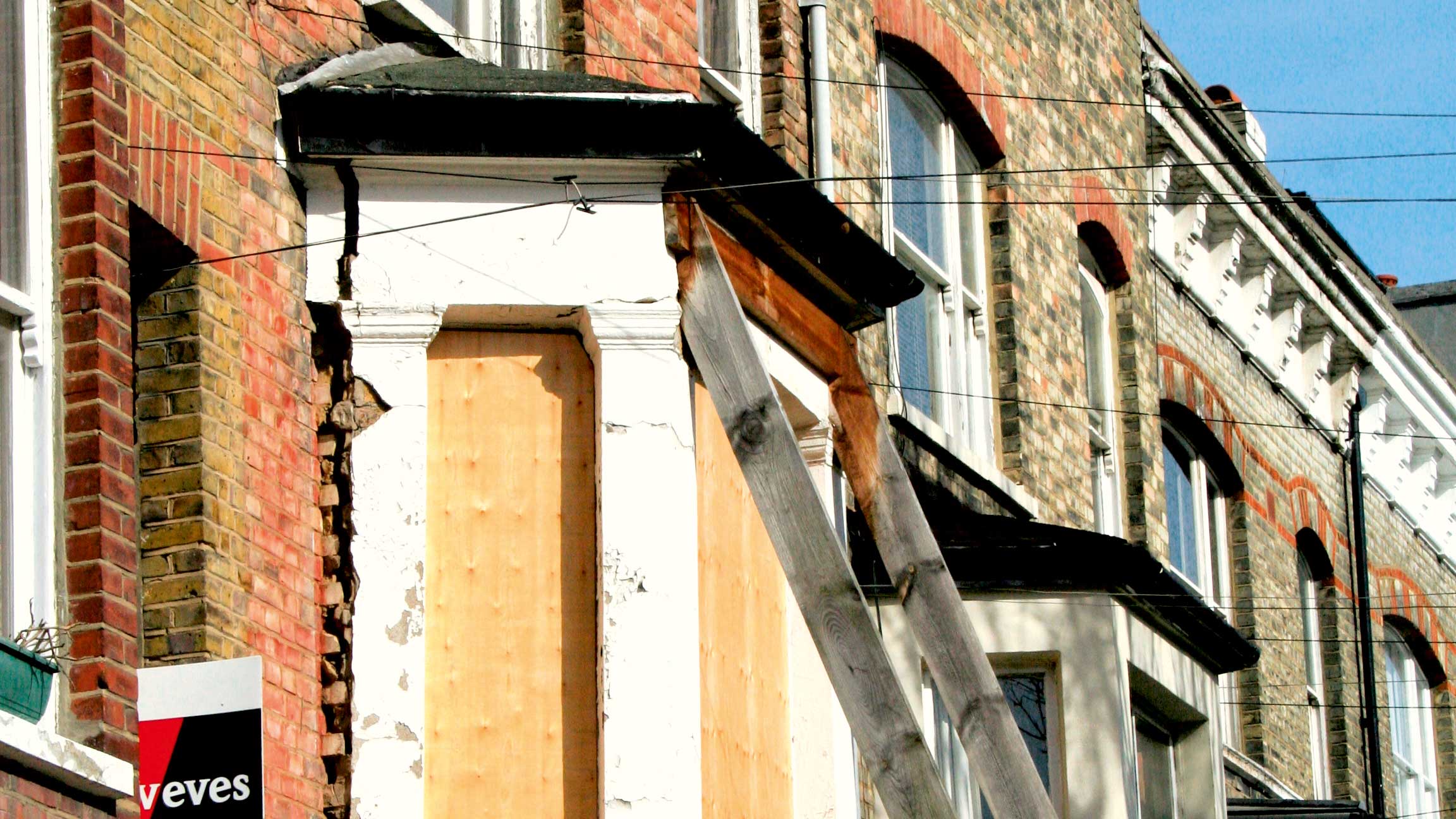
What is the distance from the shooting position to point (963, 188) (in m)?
15.4

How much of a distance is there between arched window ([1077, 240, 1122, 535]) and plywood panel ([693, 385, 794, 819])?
7212 millimetres

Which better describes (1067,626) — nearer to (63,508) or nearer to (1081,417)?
(1081,417)

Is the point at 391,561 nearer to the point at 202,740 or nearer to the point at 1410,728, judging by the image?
the point at 202,740

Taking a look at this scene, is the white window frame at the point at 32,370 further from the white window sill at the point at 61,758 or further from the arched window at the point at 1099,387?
the arched window at the point at 1099,387

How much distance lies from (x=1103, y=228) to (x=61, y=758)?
37.8 ft

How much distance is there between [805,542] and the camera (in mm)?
8523

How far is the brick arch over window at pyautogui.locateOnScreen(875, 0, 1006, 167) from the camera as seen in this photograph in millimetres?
14383

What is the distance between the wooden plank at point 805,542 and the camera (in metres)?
8.20

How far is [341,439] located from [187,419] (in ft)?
2.46

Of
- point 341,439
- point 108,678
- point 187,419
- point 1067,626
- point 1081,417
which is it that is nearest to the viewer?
point 108,678

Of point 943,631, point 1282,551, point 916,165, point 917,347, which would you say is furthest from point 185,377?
point 1282,551

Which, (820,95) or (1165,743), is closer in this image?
(820,95)

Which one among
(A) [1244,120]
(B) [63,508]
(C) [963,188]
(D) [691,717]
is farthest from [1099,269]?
(B) [63,508]

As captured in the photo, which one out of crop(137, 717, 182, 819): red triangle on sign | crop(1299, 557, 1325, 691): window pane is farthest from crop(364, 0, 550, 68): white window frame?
crop(1299, 557, 1325, 691): window pane
